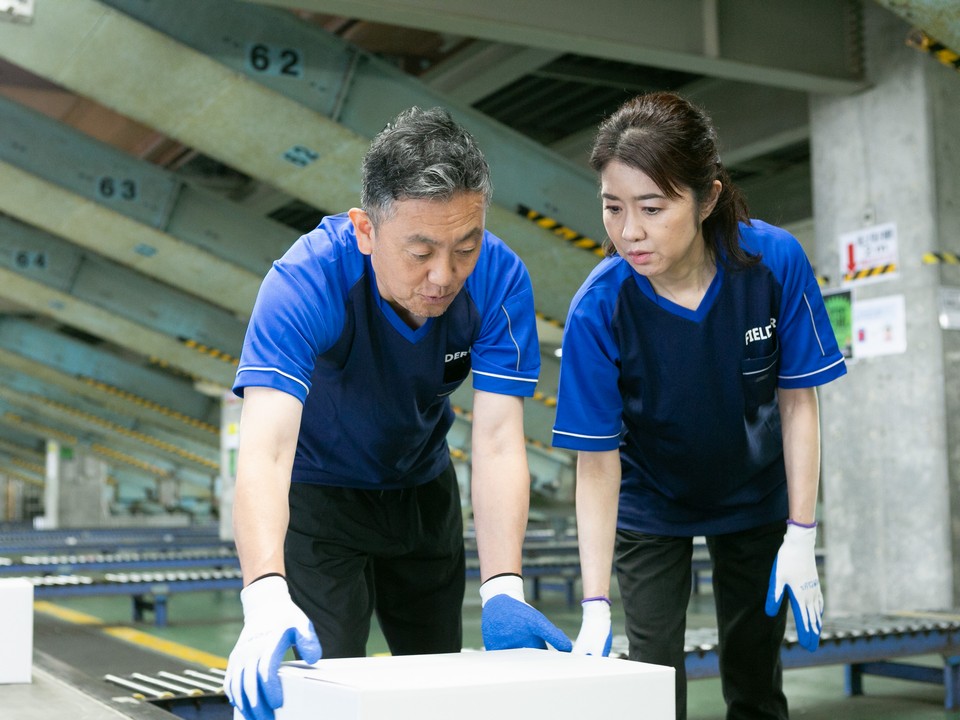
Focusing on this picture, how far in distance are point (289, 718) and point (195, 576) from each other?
7828 millimetres

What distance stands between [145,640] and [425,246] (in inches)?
275

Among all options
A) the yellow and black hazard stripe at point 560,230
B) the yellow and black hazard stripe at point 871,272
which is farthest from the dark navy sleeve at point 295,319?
the yellow and black hazard stripe at point 560,230

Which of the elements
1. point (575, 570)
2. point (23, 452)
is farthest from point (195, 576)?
point (23, 452)

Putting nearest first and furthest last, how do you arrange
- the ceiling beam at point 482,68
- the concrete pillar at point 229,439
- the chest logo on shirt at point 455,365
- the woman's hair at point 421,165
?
the woman's hair at point 421,165 → the chest logo on shirt at point 455,365 → the ceiling beam at point 482,68 → the concrete pillar at point 229,439

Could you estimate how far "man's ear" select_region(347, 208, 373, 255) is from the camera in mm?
2135

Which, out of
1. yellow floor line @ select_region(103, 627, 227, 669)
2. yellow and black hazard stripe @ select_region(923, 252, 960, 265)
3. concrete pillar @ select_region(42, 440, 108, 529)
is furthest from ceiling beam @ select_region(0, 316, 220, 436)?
yellow and black hazard stripe @ select_region(923, 252, 960, 265)

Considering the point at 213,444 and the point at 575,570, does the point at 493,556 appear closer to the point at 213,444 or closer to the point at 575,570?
the point at 575,570

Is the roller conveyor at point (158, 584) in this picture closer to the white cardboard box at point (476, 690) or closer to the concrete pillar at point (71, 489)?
the white cardboard box at point (476, 690)

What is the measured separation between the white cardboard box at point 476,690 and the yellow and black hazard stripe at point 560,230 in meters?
6.61

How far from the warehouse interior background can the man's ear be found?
3.69 metres

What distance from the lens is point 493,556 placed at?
2281 millimetres

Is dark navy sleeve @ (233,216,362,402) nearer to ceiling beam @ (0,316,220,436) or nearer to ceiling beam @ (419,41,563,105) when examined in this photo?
ceiling beam @ (419,41,563,105)

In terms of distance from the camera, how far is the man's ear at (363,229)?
213cm

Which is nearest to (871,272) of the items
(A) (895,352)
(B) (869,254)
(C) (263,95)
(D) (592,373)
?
(B) (869,254)
